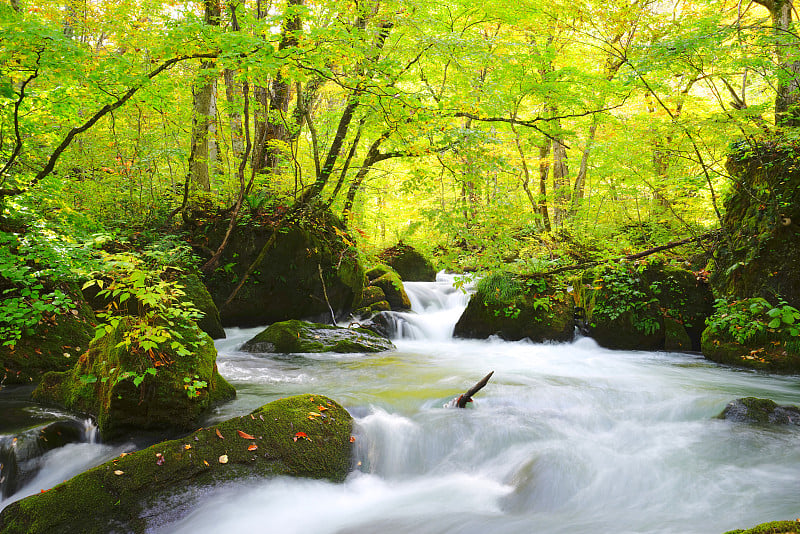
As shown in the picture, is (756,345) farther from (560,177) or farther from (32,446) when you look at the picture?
(32,446)

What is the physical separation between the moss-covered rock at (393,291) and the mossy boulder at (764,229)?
7.17 m

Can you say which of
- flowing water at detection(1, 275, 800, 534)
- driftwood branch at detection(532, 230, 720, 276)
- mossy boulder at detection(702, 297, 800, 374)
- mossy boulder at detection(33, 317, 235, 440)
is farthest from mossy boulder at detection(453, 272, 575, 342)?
mossy boulder at detection(33, 317, 235, 440)

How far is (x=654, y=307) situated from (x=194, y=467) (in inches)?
332

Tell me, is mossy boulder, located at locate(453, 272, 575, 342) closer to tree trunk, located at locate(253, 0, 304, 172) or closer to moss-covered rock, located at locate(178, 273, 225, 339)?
tree trunk, located at locate(253, 0, 304, 172)

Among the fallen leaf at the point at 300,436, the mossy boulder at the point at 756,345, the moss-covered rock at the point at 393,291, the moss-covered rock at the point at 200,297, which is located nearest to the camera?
the fallen leaf at the point at 300,436

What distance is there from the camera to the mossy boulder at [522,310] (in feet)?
30.2

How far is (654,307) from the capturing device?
856 centimetres

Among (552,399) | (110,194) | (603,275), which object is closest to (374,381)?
(552,399)

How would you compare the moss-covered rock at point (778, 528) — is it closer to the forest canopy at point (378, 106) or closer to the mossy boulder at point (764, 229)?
the forest canopy at point (378, 106)

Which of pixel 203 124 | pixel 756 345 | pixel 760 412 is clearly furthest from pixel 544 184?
pixel 760 412

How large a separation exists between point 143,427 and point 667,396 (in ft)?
19.0

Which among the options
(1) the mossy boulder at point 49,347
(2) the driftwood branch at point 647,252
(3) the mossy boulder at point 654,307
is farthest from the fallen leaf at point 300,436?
(3) the mossy boulder at point 654,307

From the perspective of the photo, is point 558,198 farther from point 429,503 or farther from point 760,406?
point 429,503

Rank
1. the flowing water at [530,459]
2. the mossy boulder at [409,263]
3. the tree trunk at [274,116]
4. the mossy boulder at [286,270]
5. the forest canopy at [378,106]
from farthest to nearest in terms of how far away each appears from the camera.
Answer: the mossy boulder at [409,263], the mossy boulder at [286,270], the tree trunk at [274,116], the forest canopy at [378,106], the flowing water at [530,459]
